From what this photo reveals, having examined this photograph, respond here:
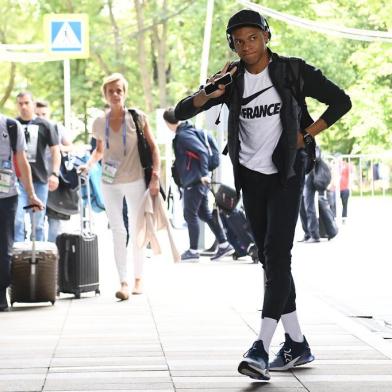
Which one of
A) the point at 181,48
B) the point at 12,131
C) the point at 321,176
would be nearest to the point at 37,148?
the point at 12,131

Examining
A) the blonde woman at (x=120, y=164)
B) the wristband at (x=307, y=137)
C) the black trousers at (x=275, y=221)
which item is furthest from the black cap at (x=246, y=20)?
the blonde woman at (x=120, y=164)

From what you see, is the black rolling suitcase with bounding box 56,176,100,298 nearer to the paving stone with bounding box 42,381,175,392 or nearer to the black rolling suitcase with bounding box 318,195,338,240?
the paving stone with bounding box 42,381,175,392

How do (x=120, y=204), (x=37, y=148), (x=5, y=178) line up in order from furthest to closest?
(x=37, y=148) < (x=120, y=204) < (x=5, y=178)

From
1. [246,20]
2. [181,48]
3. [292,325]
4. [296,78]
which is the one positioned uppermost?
[181,48]

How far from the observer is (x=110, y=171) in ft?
38.8

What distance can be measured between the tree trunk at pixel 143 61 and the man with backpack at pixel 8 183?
33.9 meters

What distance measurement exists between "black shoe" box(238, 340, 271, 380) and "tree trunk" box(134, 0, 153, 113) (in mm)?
38098

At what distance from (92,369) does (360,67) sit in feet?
149

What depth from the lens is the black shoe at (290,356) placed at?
745 centimetres

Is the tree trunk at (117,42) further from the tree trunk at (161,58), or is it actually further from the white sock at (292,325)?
the white sock at (292,325)

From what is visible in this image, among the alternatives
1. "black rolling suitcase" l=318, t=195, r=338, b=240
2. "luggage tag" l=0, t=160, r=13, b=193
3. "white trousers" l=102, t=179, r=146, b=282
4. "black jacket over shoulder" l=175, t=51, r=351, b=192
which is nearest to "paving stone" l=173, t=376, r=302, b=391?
"black jacket over shoulder" l=175, t=51, r=351, b=192

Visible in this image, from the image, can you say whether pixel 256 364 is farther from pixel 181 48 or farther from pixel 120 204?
pixel 181 48

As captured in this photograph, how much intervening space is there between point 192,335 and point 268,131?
2292 millimetres

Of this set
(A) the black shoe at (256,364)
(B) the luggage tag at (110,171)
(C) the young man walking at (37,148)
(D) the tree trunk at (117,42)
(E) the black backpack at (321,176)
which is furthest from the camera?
(D) the tree trunk at (117,42)
